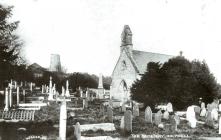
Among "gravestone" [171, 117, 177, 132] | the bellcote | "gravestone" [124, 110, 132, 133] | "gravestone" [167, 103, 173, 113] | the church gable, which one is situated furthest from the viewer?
the bellcote

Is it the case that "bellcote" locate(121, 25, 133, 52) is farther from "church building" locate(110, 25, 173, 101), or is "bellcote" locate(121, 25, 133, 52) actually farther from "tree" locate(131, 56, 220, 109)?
"tree" locate(131, 56, 220, 109)

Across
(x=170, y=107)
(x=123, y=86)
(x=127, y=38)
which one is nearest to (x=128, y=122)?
(x=170, y=107)

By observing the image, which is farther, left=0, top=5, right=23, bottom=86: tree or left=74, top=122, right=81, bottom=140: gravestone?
left=0, top=5, right=23, bottom=86: tree

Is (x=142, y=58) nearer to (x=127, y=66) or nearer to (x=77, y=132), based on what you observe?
(x=127, y=66)

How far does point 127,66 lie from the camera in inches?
1839

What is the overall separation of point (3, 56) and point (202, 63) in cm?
2165

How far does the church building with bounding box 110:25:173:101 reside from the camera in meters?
45.7

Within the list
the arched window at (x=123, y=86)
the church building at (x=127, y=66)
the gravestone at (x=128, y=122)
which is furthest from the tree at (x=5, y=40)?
the arched window at (x=123, y=86)

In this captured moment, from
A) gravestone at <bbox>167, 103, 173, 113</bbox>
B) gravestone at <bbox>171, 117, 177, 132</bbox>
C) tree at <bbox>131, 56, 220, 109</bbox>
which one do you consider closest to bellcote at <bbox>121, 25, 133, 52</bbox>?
tree at <bbox>131, 56, 220, 109</bbox>

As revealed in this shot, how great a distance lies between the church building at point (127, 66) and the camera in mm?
45656

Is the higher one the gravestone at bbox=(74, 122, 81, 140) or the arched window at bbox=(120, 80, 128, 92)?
the arched window at bbox=(120, 80, 128, 92)

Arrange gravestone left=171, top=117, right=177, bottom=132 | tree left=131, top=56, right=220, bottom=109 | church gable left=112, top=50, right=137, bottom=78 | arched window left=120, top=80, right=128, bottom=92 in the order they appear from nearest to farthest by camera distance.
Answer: gravestone left=171, top=117, right=177, bottom=132 < tree left=131, top=56, right=220, bottom=109 < church gable left=112, top=50, right=137, bottom=78 < arched window left=120, top=80, right=128, bottom=92

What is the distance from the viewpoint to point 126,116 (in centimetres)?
1608

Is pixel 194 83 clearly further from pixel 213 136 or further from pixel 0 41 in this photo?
pixel 0 41
